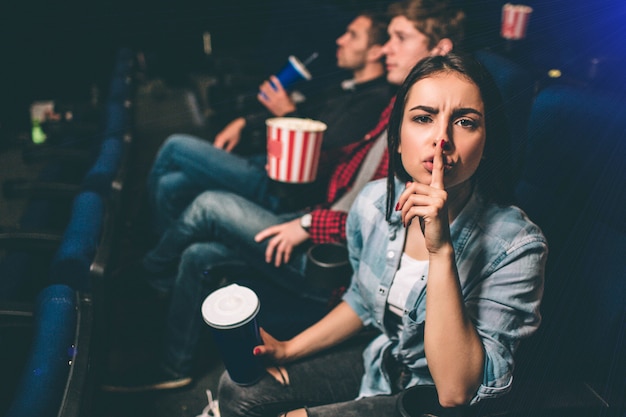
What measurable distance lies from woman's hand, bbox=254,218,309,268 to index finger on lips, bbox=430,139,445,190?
2.34 ft

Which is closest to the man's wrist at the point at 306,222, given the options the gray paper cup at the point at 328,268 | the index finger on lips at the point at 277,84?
the gray paper cup at the point at 328,268

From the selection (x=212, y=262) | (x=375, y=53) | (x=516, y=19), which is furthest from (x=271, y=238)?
(x=516, y=19)

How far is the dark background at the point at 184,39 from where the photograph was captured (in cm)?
300

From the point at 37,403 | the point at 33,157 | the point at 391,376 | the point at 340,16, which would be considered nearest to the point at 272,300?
the point at 391,376

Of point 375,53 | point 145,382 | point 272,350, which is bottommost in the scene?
point 145,382

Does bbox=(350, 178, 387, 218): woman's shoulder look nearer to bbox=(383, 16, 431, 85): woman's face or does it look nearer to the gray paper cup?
the gray paper cup

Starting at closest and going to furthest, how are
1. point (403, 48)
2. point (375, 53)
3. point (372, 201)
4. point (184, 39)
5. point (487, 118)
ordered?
1. point (487, 118)
2. point (372, 201)
3. point (403, 48)
4. point (375, 53)
5. point (184, 39)

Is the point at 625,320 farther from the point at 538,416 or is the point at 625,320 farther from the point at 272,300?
the point at 272,300

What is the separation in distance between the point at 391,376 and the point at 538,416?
1.11ft

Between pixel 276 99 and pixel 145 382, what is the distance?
1378mm

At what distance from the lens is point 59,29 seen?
3.92 m

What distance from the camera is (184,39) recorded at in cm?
472

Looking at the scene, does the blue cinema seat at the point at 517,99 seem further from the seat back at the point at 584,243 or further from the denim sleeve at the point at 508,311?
the denim sleeve at the point at 508,311

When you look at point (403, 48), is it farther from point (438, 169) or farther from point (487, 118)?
point (438, 169)
